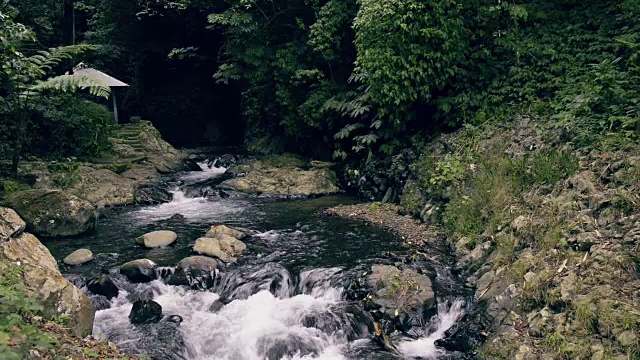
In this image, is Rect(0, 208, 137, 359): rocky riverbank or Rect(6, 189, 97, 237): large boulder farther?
Rect(6, 189, 97, 237): large boulder

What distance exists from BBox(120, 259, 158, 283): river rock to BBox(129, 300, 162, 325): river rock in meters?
1.14

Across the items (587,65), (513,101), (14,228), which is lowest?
(14,228)

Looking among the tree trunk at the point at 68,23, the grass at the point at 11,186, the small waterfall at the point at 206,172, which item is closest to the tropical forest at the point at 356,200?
the small waterfall at the point at 206,172

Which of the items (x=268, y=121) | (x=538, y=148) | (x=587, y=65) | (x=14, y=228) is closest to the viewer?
(x=14, y=228)

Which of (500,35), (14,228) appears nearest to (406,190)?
(500,35)

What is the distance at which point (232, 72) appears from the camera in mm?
19547

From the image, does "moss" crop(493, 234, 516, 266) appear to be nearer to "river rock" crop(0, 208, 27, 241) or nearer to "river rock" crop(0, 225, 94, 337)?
"river rock" crop(0, 225, 94, 337)

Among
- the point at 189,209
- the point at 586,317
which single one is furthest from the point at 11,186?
the point at 586,317

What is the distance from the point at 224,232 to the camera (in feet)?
35.2

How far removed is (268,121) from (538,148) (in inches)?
527

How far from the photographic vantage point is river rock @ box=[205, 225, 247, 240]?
419 inches

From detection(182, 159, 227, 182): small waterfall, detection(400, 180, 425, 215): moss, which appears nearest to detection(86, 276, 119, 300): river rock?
detection(400, 180, 425, 215): moss

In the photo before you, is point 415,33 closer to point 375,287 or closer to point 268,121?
point 375,287

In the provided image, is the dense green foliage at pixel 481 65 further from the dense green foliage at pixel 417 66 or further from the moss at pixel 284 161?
the moss at pixel 284 161
